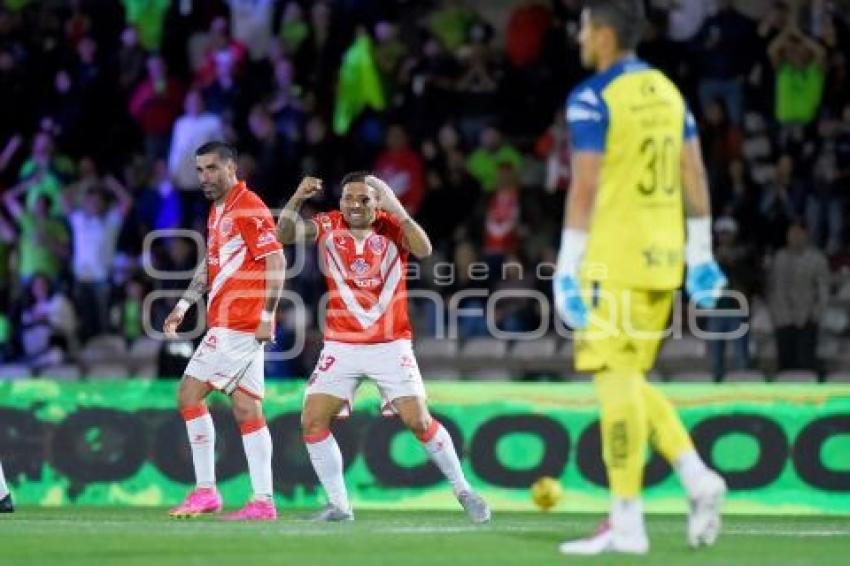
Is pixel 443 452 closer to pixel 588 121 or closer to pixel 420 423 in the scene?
pixel 420 423

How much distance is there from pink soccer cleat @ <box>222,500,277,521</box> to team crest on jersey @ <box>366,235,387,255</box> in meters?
1.69

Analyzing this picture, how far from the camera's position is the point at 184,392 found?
13648 millimetres

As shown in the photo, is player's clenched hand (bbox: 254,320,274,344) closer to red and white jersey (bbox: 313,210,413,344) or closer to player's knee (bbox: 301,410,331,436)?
red and white jersey (bbox: 313,210,413,344)

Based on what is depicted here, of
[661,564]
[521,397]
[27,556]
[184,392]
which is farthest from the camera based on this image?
[521,397]

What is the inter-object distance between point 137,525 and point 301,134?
10302 mm

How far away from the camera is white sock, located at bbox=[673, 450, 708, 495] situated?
9883 mm

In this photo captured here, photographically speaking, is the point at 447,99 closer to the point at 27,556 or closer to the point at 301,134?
the point at 301,134

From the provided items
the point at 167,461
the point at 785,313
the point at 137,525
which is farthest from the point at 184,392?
the point at 785,313

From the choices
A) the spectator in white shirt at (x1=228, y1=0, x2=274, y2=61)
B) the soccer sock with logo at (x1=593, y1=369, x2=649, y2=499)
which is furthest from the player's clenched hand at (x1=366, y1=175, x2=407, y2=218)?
the spectator in white shirt at (x1=228, y1=0, x2=274, y2=61)

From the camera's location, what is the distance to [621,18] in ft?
32.8

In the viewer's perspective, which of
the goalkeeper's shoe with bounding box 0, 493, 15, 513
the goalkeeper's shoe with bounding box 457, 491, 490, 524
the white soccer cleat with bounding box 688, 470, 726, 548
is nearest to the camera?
the white soccer cleat with bounding box 688, 470, 726, 548

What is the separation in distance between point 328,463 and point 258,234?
1464mm

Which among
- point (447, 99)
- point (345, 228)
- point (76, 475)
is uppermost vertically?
point (447, 99)

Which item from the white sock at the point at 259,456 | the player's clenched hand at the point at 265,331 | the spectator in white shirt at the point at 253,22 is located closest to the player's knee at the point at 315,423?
the white sock at the point at 259,456
